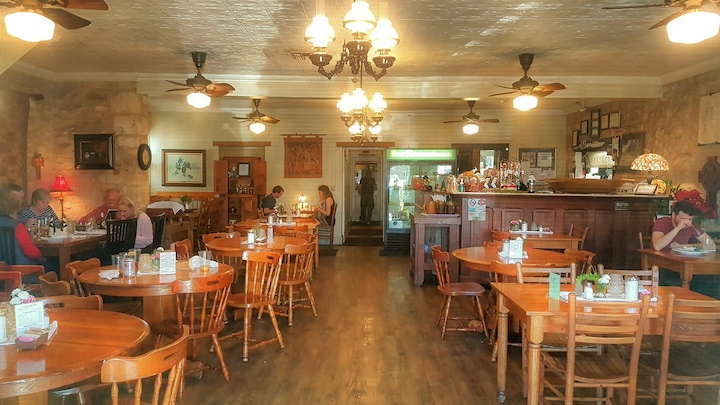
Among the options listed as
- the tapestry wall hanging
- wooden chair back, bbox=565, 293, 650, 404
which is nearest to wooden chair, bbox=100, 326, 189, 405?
wooden chair back, bbox=565, 293, 650, 404

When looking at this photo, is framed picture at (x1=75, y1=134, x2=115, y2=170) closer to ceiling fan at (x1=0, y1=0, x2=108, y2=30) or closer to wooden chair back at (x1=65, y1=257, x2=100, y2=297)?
wooden chair back at (x1=65, y1=257, x2=100, y2=297)

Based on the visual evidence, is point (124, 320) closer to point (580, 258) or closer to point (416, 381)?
point (416, 381)

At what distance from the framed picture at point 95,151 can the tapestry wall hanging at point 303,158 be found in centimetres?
425

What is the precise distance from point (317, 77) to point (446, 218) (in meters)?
3.12

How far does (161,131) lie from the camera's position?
11.9 m

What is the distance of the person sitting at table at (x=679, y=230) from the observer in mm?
5309

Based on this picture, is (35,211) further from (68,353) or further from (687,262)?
(687,262)

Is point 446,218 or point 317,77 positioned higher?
point 317,77

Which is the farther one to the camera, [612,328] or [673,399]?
[673,399]

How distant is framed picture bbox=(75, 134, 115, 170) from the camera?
8.40 meters

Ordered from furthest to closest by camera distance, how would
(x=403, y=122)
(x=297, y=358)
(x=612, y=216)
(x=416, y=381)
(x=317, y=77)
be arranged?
(x=403, y=122) < (x=317, y=77) < (x=612, y=216) < (x=297, y=358) < (x=416, y=381)

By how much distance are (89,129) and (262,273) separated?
5.47 metres

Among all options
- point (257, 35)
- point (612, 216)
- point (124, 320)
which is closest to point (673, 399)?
point (124, 320)

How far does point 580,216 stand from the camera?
7344 millimetres
